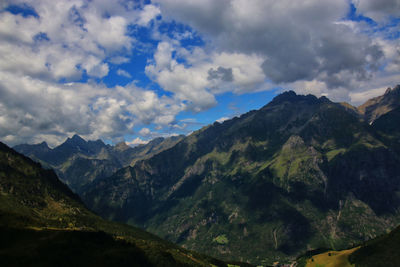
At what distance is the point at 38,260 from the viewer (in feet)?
653

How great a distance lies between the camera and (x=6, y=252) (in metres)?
198

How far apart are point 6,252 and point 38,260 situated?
2359 cm
